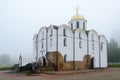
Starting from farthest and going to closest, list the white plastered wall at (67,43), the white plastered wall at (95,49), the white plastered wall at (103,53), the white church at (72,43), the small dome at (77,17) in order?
the white plastered wall at (103,53)
the small dome at (77,17)
the white plastered wall at (95,49)
the white church at (72,43)
the white plastered wall at (67,43)

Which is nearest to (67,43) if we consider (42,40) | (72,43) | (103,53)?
(72,43)

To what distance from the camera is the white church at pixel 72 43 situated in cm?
3322

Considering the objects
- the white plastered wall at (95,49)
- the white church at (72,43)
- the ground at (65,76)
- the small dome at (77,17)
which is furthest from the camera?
the small dome at (77,17)

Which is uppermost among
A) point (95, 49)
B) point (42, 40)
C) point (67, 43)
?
point (42, 40)

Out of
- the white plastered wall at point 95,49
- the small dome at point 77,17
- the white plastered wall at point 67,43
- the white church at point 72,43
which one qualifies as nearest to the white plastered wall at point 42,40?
the white church at point 72,43

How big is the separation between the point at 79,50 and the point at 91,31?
5.92 metres

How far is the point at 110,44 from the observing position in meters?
76.2

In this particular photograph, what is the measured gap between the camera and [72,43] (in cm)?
3522

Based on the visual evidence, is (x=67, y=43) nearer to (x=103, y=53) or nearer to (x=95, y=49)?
(x=95, y=49)

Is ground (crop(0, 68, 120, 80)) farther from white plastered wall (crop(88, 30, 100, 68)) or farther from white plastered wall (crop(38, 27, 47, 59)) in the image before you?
white plastered wall (crop(88, 30, 100, 68))

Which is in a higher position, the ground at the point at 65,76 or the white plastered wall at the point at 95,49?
the white plastered wall at the point at 95,49

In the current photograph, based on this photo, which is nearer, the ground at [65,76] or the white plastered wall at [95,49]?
the ground at [65,76]

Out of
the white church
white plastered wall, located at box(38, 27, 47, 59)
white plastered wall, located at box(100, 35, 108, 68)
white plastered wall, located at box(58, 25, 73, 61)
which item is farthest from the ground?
white plastered wall, located at box(100, 35, 108, 68)

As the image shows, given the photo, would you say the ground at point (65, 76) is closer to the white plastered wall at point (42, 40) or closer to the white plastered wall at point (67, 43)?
the white plastered wall at point (67, 43)
